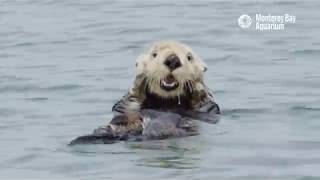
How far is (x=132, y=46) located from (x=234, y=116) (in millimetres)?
3847

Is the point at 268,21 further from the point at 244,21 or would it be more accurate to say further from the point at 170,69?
the point at 170,69

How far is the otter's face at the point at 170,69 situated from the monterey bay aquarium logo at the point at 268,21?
5225 mm

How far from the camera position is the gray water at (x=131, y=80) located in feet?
22.5

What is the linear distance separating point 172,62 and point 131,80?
8.35 feet

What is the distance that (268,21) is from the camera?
526 inches

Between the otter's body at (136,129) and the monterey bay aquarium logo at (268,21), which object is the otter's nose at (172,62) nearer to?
the otter's body at (136,129)

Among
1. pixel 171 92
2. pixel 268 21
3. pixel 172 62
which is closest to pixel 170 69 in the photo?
pixel 172 62

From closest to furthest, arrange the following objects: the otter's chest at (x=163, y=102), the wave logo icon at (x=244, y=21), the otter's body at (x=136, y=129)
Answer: the otter's body at (x=136, y=129), the otter's chest at (x=163, y=102), the wave logo icon at (x=244, y=21)

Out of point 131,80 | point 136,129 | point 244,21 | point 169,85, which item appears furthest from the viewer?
point 244,21

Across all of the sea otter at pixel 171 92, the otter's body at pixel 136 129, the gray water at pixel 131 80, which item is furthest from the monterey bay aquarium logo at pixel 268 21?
the otter's body at pixel 136 129

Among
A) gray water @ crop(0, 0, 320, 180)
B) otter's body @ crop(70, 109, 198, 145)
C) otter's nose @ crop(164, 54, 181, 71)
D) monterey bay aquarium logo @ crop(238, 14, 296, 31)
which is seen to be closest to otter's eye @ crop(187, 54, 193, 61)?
otter's nose @ crop(164, 54, 181, 71)

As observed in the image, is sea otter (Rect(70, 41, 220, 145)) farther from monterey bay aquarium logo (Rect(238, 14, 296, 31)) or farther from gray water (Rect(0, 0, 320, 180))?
monterey bay aquarium logo (Rect(238, 14, 296, 31))

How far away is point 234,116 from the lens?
852cm

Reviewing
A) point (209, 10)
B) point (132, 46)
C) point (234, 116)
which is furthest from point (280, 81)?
point (209, 10)
